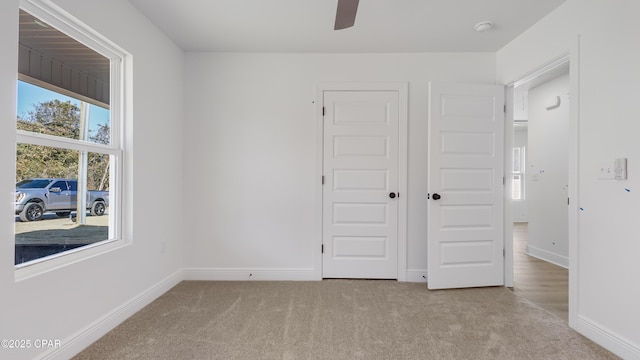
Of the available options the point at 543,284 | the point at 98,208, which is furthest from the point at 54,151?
the point at 543,284

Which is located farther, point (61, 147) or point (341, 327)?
point (341, 327)

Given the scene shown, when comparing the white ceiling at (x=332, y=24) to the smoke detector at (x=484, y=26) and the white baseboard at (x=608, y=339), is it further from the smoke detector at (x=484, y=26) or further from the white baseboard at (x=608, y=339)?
the white baseboard at (x=608, y=339)

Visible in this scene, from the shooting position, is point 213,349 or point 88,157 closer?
point 213,349

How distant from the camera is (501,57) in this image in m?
3.01

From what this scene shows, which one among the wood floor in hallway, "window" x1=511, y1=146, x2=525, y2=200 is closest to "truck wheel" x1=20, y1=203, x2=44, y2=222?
the wood floor in hallway

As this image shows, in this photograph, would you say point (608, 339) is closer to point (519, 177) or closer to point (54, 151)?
point (54, 151)

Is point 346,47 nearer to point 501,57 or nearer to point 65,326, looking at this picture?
point 501,57

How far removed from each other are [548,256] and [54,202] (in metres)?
5.39

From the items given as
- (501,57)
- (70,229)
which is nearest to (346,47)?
(501,57)

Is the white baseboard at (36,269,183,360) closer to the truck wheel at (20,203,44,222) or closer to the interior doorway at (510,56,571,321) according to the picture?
the truck wheel at (20,203,44,222)

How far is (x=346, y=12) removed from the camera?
5.41 ft

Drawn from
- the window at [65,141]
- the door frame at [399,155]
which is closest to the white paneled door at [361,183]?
the door frame at [399,155]

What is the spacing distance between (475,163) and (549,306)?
144cm

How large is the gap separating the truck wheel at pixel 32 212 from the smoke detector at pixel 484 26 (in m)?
3.57
